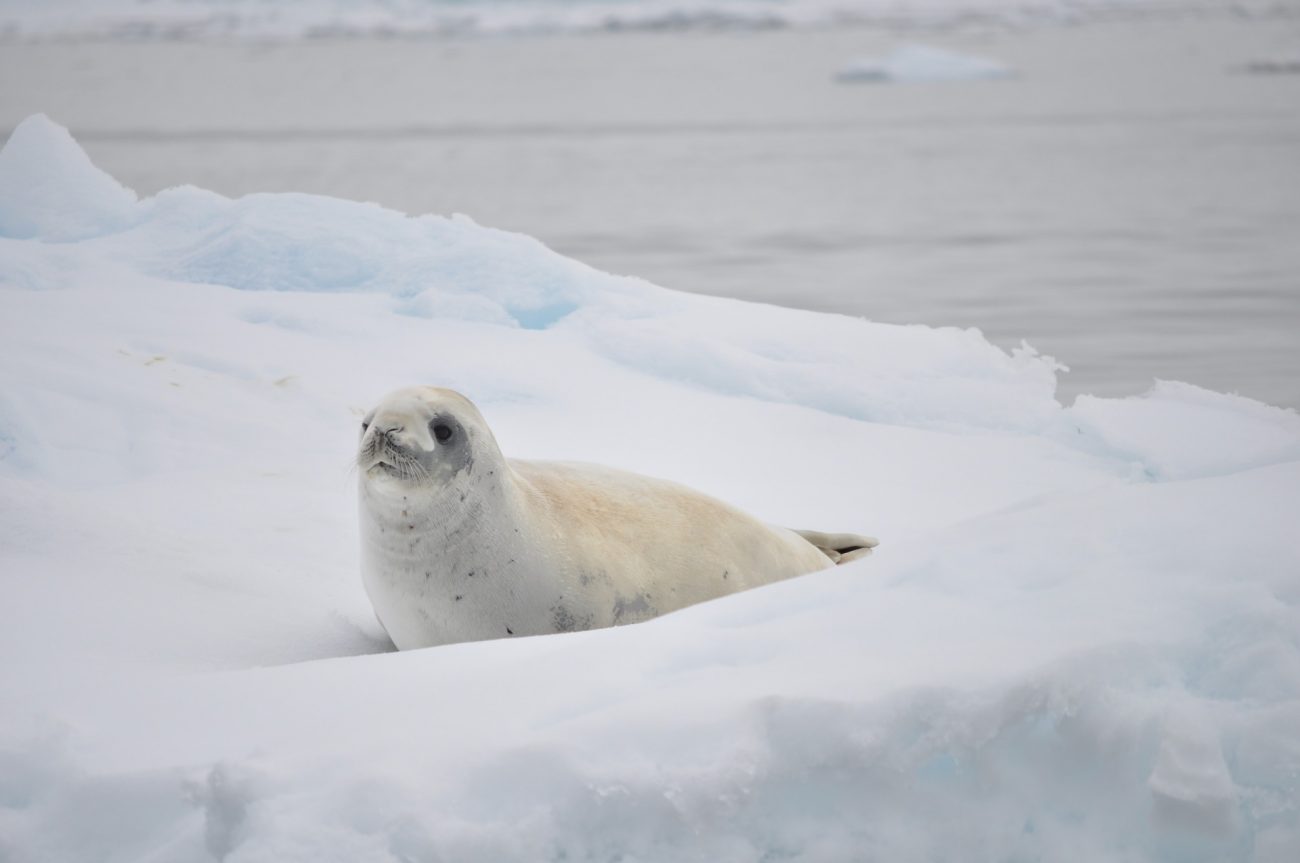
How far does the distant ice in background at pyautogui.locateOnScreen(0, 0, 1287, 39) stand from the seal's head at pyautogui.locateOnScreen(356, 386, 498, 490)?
49548 mm

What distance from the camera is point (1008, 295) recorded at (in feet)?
38.1

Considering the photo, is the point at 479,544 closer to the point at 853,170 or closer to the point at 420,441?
the point at 420,441

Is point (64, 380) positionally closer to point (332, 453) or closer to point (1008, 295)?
point (332, 453)

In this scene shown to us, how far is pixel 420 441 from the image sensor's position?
3334mm

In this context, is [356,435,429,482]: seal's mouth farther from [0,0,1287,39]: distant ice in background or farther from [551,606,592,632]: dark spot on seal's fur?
[0,0,1287,39]: distant ice in background

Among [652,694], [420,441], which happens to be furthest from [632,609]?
[652,694]

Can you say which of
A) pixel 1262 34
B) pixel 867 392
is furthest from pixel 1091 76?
pixel 867 392

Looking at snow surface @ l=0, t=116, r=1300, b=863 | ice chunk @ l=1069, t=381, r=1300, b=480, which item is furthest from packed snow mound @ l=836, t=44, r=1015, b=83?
snow surface @ l=0, t=116, r=1300, b=863

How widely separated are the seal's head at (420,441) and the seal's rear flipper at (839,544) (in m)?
1.38

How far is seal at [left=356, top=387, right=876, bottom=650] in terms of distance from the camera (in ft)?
11.1

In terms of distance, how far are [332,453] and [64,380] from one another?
0.84 m

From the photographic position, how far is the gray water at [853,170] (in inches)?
436

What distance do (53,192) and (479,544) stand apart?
197 inches

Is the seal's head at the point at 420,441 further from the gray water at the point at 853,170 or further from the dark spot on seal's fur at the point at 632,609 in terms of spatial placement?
the gray water at the point at 853,170
